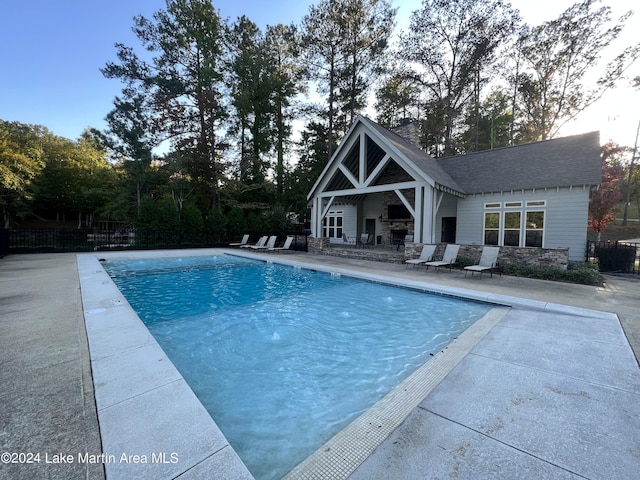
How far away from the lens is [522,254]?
34.2 ft

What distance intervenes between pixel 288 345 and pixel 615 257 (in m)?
13.5

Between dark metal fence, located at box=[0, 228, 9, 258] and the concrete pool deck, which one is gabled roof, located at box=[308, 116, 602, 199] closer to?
the concrete pool deck

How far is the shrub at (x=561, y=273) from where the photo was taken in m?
8.38

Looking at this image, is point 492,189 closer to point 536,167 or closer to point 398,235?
point 536,167

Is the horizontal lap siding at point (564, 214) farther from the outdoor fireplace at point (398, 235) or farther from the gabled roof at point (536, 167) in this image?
the outdoor fireplace at point (398, 235)

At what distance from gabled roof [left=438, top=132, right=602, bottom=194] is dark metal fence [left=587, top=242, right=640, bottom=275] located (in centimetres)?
276

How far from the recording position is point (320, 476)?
1795mm

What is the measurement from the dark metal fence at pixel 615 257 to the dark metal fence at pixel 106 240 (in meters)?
13.8

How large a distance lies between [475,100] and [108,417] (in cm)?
3035

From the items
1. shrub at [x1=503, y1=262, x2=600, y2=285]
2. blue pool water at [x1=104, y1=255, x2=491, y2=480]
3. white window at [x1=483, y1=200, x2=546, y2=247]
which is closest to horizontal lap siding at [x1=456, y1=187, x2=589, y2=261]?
white window at [x1=483, y1=200, x2=546, y2=247]

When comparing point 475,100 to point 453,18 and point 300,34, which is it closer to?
point 453,18

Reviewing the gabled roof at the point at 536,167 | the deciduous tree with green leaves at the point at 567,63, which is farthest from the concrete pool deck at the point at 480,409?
the deciduous tree with green leaves at the point at 567,63

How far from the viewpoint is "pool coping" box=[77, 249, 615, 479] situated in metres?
1.77

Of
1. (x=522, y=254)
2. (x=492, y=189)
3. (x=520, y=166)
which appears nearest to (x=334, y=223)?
(x=492, y=189)
